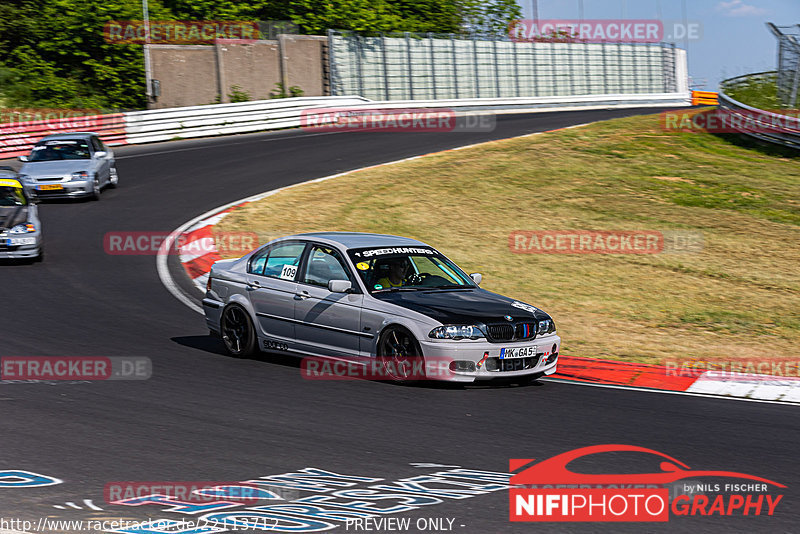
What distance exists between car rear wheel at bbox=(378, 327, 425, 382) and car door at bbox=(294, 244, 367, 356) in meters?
0.30

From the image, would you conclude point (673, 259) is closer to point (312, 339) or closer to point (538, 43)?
point (312, 339)

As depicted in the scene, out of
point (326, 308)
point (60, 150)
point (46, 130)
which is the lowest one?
point (326, 308)

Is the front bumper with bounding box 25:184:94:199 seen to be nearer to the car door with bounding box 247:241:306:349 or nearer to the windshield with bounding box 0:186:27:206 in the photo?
the windshield with bounding box 0:186:27:206

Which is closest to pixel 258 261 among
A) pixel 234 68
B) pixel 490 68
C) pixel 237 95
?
pixel 237 95

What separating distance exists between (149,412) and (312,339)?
2.29 metres

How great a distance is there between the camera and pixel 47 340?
11102 mm

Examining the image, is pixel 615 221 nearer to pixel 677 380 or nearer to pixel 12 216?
pixel 677 380

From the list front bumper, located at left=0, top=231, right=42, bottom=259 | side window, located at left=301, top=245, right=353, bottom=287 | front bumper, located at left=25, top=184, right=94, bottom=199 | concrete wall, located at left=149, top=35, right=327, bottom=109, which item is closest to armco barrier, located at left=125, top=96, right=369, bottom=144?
concrete wall, located at left=149, top=35, right=327, bottom=109

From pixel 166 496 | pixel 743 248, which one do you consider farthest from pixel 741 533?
pixel 743 248

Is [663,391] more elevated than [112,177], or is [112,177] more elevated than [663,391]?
[112,177]

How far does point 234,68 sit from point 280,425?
33.9m

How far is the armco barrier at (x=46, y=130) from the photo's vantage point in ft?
94.2

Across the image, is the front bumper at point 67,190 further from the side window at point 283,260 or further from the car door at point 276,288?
the side window at point 283,260

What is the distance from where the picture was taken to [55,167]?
22359 mm
